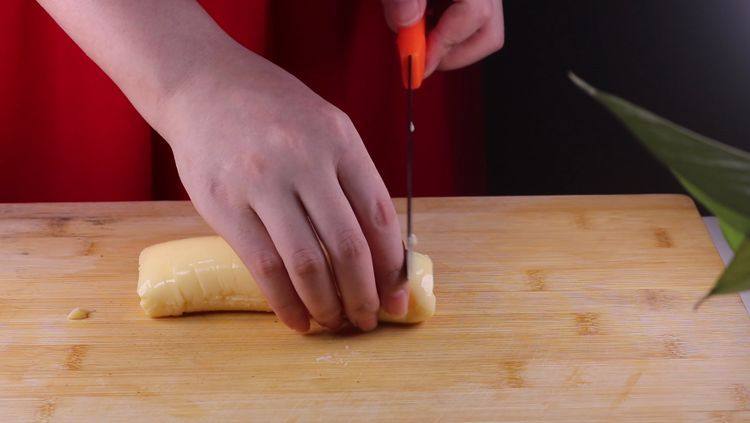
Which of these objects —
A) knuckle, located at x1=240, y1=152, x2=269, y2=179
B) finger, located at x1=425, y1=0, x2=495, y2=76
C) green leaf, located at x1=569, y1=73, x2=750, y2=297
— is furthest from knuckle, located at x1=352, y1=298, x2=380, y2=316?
green leaf, located at x1=569, y1=73, x2=750, y2=297

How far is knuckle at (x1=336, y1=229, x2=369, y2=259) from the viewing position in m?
1.20

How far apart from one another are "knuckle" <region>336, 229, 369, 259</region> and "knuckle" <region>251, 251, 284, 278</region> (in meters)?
0.08

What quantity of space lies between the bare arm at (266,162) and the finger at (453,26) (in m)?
0.41

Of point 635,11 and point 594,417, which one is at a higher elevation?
point 635,11

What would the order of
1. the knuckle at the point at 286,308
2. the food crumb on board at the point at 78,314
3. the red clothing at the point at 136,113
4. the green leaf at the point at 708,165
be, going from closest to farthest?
the green leaf at the point at 708,165
the knuckle at the point at 286,308
the food crumb on board at the point at 78,314
the red clothing at the point at 136,113

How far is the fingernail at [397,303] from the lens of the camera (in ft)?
4.26

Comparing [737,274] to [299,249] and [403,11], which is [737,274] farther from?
[403,11]

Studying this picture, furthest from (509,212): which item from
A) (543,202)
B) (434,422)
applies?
(434,422)

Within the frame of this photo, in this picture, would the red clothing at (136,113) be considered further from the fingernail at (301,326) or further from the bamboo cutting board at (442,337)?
the fingernail at (301,326)

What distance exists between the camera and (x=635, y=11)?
6.49 feet

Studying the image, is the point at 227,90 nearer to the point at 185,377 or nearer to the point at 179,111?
the point at 179,111

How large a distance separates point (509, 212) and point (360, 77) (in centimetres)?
51

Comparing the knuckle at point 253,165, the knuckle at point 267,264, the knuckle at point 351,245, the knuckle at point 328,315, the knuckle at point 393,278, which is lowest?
the knuckle at point 328,315

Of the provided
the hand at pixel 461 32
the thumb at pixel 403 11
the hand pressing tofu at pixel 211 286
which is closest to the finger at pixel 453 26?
the hand at pixel 461 32
